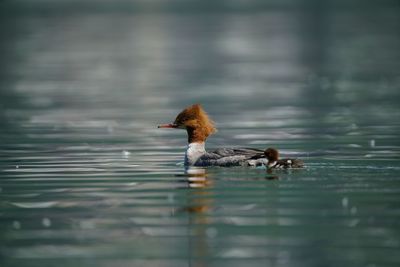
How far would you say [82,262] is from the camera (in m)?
11.2

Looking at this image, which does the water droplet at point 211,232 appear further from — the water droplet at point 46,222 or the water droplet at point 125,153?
the water droplet at point 125,153

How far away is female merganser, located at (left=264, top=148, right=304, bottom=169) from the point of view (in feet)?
52.5

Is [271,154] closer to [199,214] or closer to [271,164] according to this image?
[271,164]

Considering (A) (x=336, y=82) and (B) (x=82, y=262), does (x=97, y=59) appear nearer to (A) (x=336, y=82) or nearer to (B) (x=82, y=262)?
(A) (x=336, y=82)

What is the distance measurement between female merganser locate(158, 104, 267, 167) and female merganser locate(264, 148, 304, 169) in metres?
0.17

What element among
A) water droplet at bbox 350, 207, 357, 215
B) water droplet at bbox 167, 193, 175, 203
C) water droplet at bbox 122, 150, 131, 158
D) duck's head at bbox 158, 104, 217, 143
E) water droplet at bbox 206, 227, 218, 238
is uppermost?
duck's head at bbox 158, 104, 217, 143

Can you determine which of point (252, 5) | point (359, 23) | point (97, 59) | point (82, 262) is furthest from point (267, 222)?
point (252, 5)

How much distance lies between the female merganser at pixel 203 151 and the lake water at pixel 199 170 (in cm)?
16

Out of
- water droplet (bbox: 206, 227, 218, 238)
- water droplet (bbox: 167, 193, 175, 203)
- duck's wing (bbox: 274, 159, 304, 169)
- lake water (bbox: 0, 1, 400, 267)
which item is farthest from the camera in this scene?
duck's wing (bbox: 274, 159, 304, 169)

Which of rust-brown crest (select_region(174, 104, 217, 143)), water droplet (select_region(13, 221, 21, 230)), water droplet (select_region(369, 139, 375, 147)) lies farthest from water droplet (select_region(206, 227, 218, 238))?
water droplet (select_region(369, 139, 375, 147))

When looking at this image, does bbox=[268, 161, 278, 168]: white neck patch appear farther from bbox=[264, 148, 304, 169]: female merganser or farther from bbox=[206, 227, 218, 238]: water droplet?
bbox=[206, 227, 218, 238]: water droplet

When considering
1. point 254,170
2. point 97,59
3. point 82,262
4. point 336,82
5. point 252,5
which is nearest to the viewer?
point 82,262

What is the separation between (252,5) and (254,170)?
99698 millimetres

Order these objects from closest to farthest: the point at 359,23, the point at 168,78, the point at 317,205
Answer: the point at 317,205, the point at 168,78, the point at 359,23
